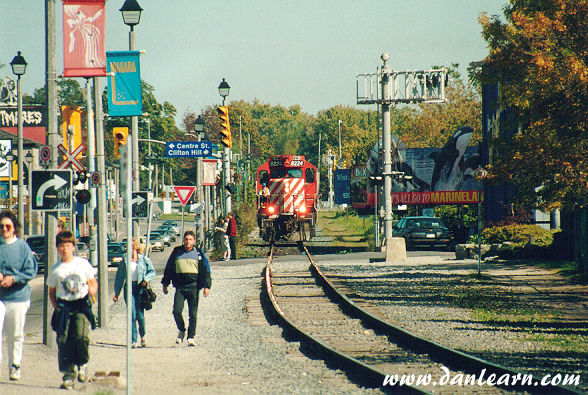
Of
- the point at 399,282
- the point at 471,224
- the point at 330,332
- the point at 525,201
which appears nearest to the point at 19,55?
the point at 399,282

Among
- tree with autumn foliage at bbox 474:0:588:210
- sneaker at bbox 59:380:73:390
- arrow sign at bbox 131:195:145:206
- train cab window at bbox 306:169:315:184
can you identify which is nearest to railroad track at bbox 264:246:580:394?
sneaker at bbox 59:380:73:390

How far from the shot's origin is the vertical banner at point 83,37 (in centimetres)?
1293

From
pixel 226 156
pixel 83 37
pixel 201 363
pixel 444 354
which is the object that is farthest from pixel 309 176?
pixel 444 354

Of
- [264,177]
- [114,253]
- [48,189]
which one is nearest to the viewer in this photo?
[48,189]

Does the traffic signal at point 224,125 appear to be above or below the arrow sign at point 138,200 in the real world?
above

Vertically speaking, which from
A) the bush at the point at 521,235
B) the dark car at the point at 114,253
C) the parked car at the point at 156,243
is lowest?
the parked car at the point at 156,243

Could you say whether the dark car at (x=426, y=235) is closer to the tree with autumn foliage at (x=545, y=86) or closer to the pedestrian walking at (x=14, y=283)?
the tree with autumn foliage at (x=545, y=86)

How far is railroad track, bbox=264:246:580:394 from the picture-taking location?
27.7 feet

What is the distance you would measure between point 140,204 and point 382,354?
9961 mm

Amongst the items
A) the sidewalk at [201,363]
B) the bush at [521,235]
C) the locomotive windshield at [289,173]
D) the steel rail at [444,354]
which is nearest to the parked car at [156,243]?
the locomotive windshield at [289,173]

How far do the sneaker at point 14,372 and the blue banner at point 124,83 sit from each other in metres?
9.81

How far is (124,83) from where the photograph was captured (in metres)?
18.2

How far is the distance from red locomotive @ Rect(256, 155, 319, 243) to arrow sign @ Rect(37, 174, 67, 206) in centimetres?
2512

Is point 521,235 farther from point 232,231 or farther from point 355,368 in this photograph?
point 355,368
